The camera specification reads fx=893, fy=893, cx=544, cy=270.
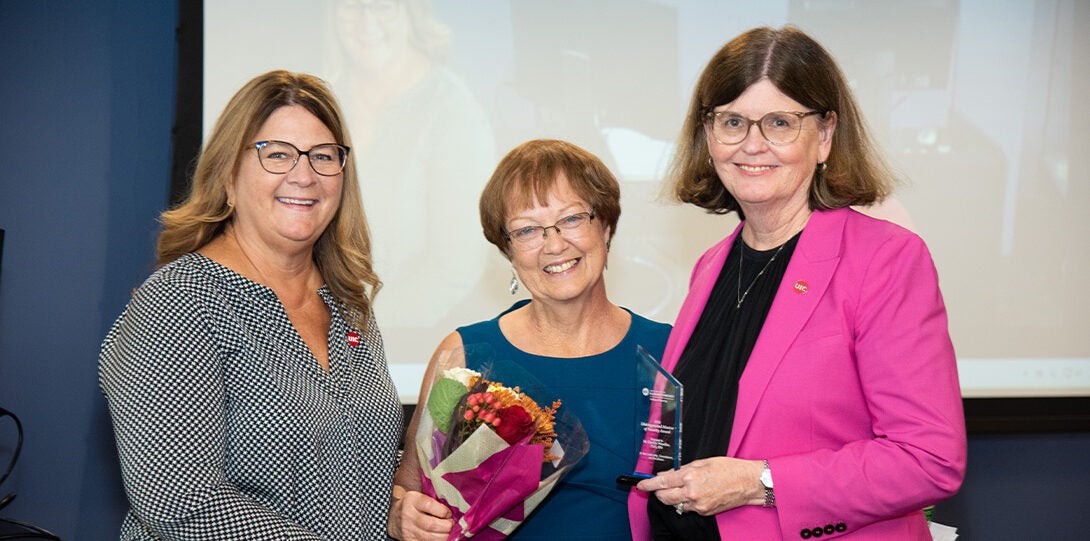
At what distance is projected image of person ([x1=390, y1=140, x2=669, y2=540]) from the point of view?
2.18 meters

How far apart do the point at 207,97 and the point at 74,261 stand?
2.86ft

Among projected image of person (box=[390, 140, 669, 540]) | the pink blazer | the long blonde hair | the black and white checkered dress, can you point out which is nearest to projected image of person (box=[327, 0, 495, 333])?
projected image of person (box=[390, 140, 669, 540])

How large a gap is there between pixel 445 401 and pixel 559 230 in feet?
2.04

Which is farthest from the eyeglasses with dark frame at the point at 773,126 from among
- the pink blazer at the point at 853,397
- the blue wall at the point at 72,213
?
the blue wall at the point at 72,213

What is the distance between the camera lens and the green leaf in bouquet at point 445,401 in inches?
72.9

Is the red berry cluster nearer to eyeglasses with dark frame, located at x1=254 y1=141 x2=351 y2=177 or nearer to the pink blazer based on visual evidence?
the pink blazer

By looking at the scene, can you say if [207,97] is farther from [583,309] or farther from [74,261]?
[583,309]

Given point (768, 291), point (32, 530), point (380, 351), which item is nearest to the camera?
point (768, 291)

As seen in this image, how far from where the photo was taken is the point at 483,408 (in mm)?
1805

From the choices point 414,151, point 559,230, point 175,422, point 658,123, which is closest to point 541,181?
point 559,230

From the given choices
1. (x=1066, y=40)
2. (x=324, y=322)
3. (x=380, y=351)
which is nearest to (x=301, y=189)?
(x=324, y=322)

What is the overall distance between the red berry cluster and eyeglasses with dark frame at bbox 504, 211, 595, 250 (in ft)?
1.93

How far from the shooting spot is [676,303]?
3943mm

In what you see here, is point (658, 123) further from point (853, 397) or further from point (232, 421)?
point (232, 421)
